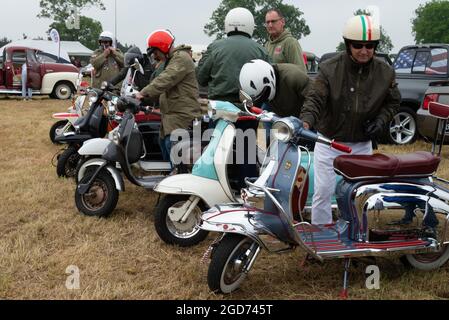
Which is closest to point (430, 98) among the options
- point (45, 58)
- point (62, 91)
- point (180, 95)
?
point (180, 95)

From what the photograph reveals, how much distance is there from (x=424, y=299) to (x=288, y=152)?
1223 mm

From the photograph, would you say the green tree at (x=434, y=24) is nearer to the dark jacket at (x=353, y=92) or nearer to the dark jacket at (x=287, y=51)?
the dark jacket at (x=287, y=51)

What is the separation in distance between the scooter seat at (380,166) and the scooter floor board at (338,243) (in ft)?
1.23

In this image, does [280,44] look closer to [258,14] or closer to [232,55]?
[232,55]

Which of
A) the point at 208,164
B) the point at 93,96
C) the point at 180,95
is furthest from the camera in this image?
the point at 93,96

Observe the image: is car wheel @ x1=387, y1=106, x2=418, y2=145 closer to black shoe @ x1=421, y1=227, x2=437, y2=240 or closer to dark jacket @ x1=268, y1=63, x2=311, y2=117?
dark jacket @ x1=268, y1=63, x2=311, y2=117

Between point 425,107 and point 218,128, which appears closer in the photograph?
point 218,128

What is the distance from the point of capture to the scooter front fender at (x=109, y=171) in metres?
4.75

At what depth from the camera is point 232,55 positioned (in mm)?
4805

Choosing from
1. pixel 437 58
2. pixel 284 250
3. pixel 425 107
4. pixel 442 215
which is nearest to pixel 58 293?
pixel 284 250

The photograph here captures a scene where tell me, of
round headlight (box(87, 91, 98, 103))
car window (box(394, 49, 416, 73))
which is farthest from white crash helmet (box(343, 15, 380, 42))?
car window (box(394, 49, 416, 73))

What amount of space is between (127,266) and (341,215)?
152 cm

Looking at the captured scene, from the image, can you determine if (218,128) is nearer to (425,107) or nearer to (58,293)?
(58,293)
